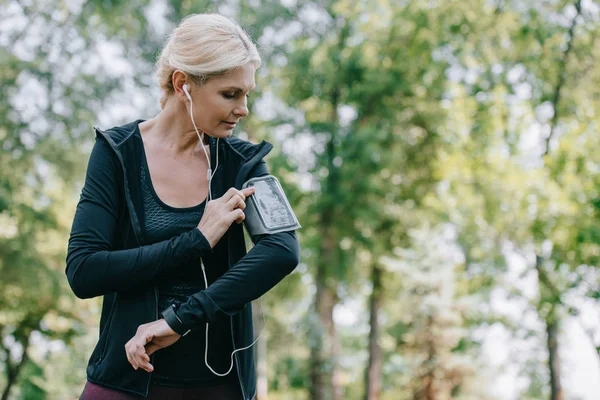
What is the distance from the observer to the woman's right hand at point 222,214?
5.46 feet

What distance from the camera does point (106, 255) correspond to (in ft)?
5.40

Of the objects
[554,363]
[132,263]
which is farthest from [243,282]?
[554,363]

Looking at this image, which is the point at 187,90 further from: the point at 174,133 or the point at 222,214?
the point at 222,214

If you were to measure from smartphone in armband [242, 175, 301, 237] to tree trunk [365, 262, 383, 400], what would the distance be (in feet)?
57.6

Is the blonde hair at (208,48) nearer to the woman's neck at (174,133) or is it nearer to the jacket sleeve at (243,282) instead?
the woman's neck at (174,133)

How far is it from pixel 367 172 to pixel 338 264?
2.52 metres

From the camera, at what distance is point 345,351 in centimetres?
3481

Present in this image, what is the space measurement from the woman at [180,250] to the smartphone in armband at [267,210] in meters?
0.02

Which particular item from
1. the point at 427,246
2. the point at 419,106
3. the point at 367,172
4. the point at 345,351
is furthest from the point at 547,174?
the point at 345,351

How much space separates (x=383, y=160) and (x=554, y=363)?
6.72 metres

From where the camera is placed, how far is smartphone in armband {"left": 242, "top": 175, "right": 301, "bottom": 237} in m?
1.69

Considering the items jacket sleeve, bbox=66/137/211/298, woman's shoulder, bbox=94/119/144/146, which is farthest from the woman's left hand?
woman's shoulder, bbox=94/119/144/146

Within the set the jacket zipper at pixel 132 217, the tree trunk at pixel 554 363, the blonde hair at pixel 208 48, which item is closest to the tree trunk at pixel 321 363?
the tree trunk at pixel 554 363

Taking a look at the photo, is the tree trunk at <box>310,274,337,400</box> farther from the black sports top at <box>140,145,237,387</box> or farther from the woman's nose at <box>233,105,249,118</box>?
the woman's nose at <box>233,105,249,118</box>
